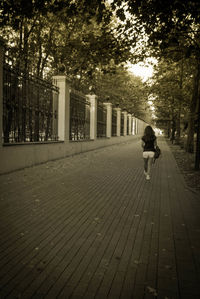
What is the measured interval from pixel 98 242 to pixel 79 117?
14.3 metres

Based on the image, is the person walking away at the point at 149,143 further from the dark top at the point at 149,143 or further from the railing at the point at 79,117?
the railing at the point at 79,117

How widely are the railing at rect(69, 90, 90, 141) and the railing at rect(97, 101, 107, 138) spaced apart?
104 inches

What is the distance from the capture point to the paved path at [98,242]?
2.73m

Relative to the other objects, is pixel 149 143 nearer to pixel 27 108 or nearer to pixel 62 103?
pixel 27 108

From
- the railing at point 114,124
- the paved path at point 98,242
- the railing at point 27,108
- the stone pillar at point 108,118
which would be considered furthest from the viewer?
the railing at point 114,124

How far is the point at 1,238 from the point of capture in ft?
12.6

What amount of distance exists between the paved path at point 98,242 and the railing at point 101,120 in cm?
1592

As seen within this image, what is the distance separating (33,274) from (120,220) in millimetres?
2127

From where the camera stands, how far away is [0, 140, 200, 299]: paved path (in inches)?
107

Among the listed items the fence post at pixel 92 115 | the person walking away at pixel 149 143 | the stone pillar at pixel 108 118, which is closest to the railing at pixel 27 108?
the person walking away at pixel 149 143

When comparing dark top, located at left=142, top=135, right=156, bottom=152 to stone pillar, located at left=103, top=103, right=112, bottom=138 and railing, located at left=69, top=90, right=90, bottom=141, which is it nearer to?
railing, located at left=69, top=90, right=90, bottom=141

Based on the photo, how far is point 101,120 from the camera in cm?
2403

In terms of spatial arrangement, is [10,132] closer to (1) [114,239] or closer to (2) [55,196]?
(2) [55,196]

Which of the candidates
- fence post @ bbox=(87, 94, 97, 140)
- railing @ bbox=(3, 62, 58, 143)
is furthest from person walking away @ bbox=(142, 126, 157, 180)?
fence post @ bbox=(87, 94, 97, 140)
